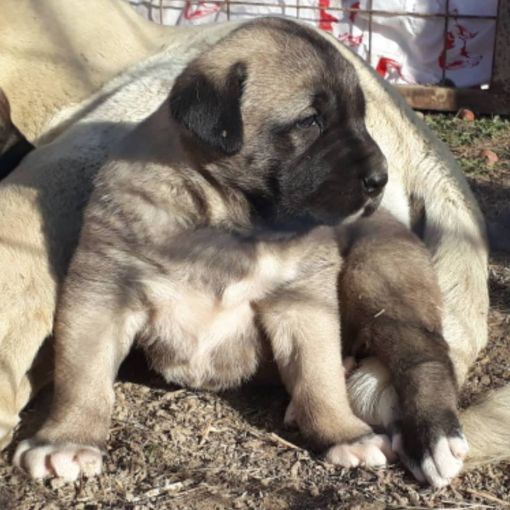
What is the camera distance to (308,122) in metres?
3.98

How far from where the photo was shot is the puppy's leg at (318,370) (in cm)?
396

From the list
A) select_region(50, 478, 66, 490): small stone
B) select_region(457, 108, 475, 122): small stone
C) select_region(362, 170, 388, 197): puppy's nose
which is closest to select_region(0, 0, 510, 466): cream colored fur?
select_region(50, 478, 66, 490): small stone

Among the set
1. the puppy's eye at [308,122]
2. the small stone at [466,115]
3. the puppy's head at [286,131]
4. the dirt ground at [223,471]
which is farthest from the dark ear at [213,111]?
the small stone at [466,115]

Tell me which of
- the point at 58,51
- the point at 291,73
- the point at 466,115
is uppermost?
the point at 291,73

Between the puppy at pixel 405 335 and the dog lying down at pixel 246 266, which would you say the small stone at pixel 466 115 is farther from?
the dog lying down at pixel 246 266

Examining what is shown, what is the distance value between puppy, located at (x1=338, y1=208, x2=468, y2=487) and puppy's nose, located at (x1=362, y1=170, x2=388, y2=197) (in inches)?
22.5

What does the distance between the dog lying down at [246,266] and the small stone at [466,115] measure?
11.1ft

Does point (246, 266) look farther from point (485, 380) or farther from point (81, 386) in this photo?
point (485, 380)

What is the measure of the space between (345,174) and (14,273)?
1.26 metres

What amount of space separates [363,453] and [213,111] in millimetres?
1193

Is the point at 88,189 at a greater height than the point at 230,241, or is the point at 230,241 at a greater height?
the point at 230,241

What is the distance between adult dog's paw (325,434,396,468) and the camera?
12.8 feet

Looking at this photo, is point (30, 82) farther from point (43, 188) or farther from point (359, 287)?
point (359, 287)

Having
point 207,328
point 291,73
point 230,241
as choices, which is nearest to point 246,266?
point 230,241
